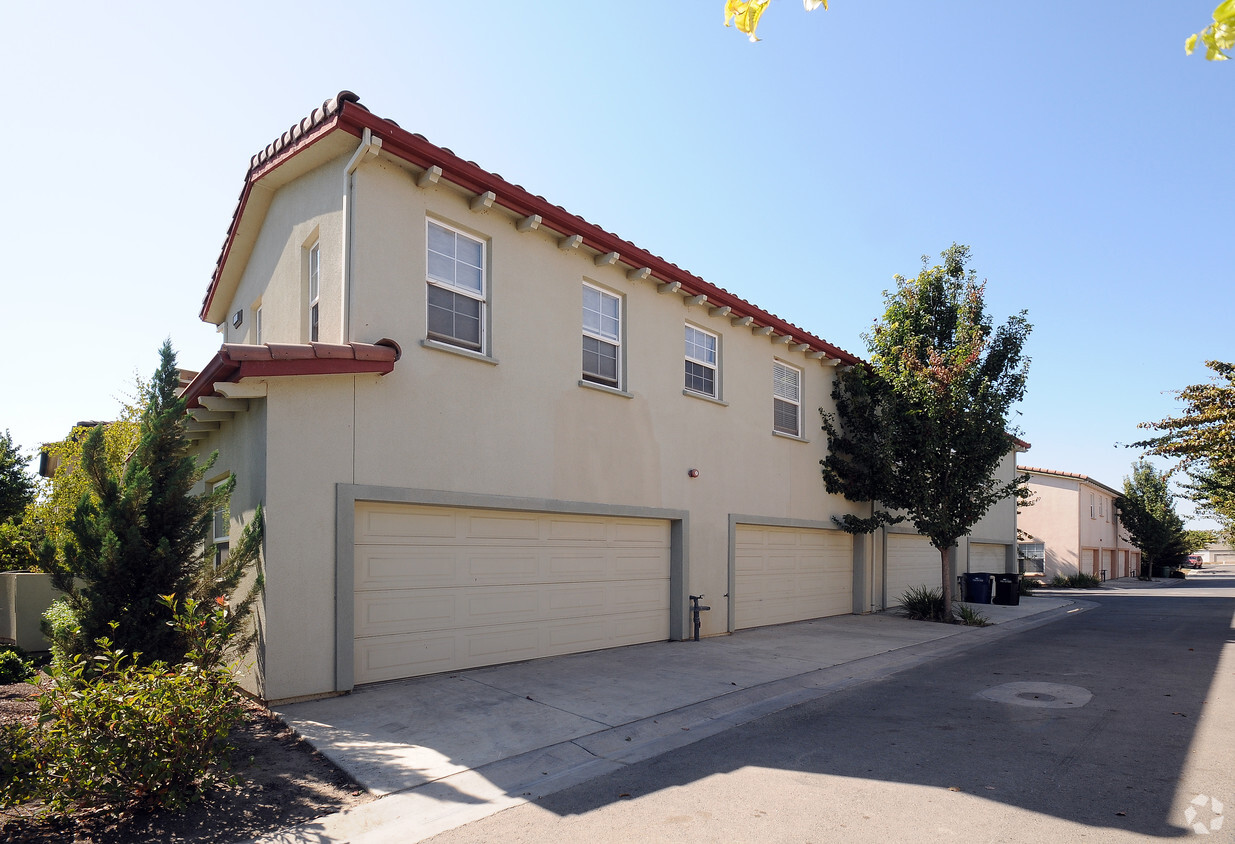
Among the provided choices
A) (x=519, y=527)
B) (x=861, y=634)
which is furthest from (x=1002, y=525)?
(x=519, y=527)

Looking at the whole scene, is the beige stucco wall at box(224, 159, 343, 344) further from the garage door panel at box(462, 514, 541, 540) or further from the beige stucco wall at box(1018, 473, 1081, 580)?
the beige stucco wall at box(1018, 473, 1081, 580)

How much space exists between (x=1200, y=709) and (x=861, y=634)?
5.82 m

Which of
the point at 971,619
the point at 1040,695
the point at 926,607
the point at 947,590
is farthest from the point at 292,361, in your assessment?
the point at 971,619

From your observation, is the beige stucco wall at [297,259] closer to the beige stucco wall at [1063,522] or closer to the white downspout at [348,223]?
the white downspout at [348,223]

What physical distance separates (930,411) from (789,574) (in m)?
4.24

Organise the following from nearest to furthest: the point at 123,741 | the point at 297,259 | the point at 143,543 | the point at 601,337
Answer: the point at 123,741
the point at 143,543
the point at 297,259
the point at 601,337

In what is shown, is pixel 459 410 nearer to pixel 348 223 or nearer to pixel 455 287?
pixel 455 287

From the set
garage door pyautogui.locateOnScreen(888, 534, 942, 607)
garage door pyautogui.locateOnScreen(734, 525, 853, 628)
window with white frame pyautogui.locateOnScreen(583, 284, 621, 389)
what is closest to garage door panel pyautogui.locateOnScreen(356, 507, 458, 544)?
window with white frame pyautogui.locateOnScreen(583, 284, 621, 389)

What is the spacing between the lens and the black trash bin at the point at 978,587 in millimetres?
19750

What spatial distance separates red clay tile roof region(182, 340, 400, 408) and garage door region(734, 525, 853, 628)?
7.68 meters

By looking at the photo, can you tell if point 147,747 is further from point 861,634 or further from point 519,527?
point 861,634

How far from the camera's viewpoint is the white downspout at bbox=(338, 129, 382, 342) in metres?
7.92

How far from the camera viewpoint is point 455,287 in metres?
9.08

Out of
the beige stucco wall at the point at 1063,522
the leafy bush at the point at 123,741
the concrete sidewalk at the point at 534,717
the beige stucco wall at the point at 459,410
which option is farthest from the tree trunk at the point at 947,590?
the beige stucco wall at the point at 1063,522
